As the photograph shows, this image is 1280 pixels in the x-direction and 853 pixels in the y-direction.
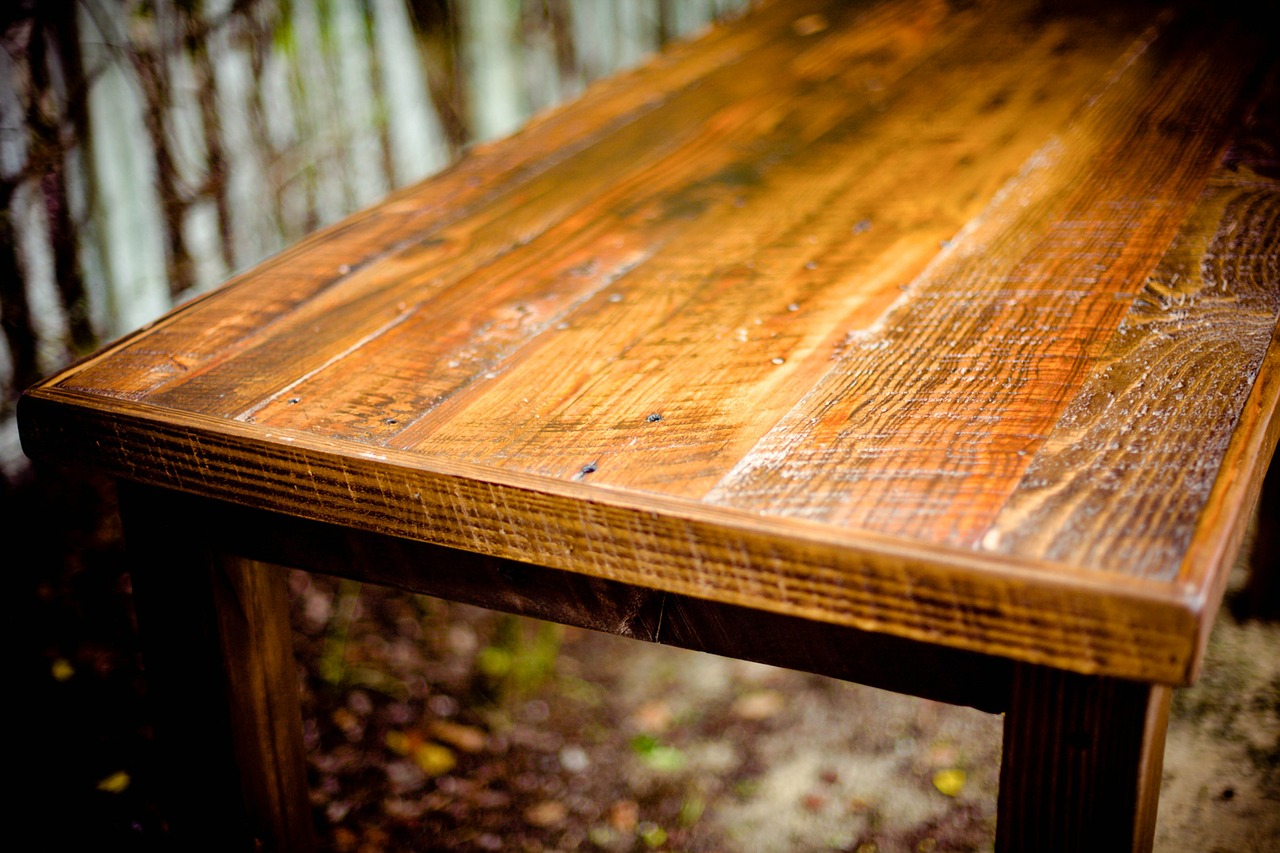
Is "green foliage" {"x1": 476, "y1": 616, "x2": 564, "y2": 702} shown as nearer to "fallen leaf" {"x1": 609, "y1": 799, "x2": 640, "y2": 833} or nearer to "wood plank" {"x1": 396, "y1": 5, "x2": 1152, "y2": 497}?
"fallen leaf" {"x1": 609, "y1": 799, "x2": 640, "y2": 833}

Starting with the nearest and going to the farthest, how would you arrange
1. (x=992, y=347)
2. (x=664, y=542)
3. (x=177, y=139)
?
(x=664, y=542) < (x=992, y=347) < (x=177, y=139)

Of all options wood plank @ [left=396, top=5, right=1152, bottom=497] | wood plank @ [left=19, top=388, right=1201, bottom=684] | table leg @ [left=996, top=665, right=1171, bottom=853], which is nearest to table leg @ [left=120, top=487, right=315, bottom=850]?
wood plank @ [left=19, top=388, right=1201, bottom=684]

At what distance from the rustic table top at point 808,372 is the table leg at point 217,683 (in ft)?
0.48

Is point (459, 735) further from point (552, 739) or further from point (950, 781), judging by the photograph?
point (950, 781)

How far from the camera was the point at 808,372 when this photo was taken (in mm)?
907

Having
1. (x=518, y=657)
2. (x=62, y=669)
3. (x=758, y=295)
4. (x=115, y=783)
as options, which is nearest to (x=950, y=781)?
(x=518, y=657)

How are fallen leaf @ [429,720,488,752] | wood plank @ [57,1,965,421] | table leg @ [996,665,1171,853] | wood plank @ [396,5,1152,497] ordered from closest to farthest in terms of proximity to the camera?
1. table leg @ [996,665,1171,853]
2. wood plank @ [396,5,1152,497]
3. wood plank @ [57,1,965,421]
4. fallen leaf @ [429,720,488,752]

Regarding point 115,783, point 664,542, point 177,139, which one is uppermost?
point 177,139

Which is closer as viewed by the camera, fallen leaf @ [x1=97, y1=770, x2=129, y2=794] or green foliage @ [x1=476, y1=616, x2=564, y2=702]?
fallen leaf @ [x1=97, y1=770, x2=129, y2=794]

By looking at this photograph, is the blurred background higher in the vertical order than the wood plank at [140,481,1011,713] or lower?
higher

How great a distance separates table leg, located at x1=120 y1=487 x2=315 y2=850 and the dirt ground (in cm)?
46

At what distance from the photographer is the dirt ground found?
5.40 feet

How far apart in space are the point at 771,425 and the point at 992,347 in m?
0.27

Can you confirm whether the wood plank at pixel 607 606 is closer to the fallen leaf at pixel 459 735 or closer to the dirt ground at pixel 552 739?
the dirt ground at pixel 552 739
